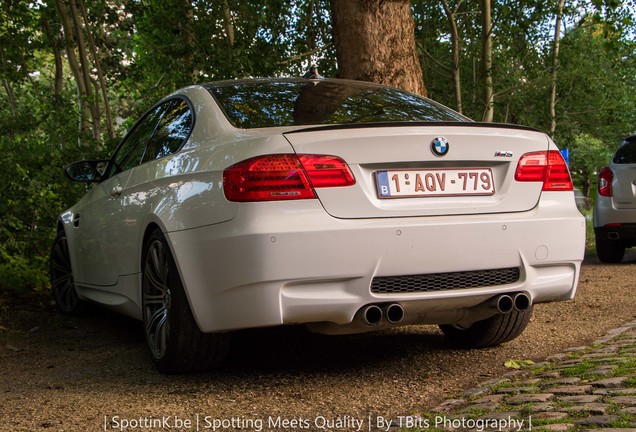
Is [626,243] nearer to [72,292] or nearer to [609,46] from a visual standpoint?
[609,46]

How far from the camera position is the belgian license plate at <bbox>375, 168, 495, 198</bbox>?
4.20 metres

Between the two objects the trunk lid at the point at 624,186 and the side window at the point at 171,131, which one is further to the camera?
the trunk lid at the point at 624,186

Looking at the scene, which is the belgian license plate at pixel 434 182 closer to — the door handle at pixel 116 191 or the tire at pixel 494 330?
the tire at pixel 494 330

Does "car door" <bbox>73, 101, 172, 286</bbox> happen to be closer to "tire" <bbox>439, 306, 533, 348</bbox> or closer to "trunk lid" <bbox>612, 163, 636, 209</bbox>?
"tire" <bbox>439, 306, 533, 348</bbox>

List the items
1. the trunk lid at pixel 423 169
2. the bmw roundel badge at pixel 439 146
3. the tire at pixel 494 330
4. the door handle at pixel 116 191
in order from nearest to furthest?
the trunk lid at pixel 423 169
the bmw roundel badge at pixel 439 146
the tire at pixel 494 330
the door handle at pixel 116 191

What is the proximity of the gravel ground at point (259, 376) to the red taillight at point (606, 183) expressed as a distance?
4219 mm

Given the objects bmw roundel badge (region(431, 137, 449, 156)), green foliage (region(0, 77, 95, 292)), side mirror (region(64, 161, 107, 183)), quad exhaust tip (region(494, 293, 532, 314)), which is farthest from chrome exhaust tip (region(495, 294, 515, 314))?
green foliage (region(0, 77, 95, 292))

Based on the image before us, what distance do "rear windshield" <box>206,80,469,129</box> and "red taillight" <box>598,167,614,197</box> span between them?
20.3 ft

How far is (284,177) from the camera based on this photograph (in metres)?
4.05

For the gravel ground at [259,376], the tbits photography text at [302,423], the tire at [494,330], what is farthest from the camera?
the tire at [494,330]

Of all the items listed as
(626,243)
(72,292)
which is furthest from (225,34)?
(72,292)

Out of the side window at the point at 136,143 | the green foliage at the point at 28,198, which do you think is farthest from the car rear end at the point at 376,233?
the green foliage at the point at 28,198

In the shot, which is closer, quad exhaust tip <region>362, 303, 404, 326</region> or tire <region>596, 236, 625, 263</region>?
quad exhaust tip <region>362, 303, 404, 326</region>

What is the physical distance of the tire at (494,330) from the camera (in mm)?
5285
